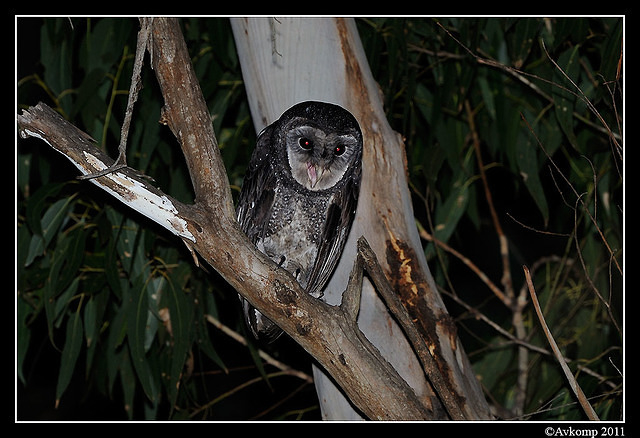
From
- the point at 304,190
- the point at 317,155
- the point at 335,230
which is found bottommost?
the point at 335,230

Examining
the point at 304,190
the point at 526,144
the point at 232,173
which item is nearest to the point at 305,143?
the point at 304,190

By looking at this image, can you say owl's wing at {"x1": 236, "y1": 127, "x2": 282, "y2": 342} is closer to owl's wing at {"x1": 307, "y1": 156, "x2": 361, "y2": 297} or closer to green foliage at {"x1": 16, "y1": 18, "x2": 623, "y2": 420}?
owl's wing at {"x1": 307, "y1": 156, "x2": 361, "y2": 297}

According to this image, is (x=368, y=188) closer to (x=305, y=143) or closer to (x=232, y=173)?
(x=305, y=143)

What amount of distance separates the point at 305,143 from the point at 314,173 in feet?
0.33

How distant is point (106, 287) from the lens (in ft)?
8.14

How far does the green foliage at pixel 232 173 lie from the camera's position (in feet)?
7.59

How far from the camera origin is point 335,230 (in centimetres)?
205

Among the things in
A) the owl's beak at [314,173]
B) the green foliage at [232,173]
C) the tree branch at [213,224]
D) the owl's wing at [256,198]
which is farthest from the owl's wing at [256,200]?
the tree branch at [213,224]

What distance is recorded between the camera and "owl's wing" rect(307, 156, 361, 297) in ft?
6.53

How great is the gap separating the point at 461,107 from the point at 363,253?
3.89 feet

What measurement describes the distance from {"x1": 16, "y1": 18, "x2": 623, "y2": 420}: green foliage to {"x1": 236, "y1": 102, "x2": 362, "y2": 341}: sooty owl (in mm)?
399

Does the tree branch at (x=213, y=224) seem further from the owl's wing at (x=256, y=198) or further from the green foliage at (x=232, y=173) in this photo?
the green foliage at (x=232, y=173)

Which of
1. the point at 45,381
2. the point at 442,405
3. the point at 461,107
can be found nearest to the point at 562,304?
the point at 461,107

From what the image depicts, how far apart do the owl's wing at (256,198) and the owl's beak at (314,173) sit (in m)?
0.12
